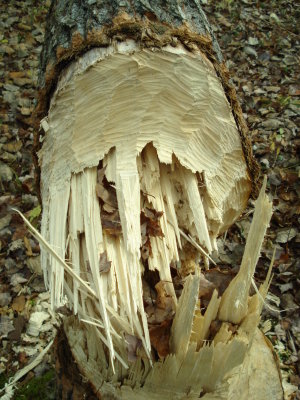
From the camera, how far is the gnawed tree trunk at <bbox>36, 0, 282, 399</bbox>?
4.39ft

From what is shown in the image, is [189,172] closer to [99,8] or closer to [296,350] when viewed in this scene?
[99,8]

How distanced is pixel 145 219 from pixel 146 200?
9 cm

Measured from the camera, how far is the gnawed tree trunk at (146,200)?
52.6 inches

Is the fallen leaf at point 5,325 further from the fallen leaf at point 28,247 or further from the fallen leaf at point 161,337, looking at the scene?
the fallen leaf at point 161,337

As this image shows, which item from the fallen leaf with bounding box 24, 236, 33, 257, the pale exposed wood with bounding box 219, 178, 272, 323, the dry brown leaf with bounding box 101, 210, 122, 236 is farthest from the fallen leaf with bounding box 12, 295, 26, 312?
the pale exposed wood with bounding box 219, 178, 272, 323

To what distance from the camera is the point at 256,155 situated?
344 cm

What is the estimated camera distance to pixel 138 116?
5.11ft

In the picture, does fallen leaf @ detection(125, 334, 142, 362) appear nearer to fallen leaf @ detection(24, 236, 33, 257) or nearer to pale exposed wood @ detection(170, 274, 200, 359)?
pale exposed wood @ detection(170, 274, 200, 359)

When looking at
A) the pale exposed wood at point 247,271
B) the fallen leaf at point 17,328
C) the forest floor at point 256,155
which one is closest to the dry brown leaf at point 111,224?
the pale exposed wood at point 247,271

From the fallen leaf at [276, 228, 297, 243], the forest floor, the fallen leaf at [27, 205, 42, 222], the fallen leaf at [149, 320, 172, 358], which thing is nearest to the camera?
the fallen leaf at [149, 320, 172, 358]

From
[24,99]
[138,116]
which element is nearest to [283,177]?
[138,116]

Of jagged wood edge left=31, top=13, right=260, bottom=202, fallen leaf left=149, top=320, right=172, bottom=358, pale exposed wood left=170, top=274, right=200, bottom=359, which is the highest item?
jagged wood edge left=31, top=13, right=260, bottom=202

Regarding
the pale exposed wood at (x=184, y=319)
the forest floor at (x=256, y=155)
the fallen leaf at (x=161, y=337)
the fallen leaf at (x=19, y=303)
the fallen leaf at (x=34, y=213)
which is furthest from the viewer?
the fallen leaf at (x=34, y=213)

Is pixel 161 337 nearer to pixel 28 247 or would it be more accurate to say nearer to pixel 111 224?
pixel 111 224
